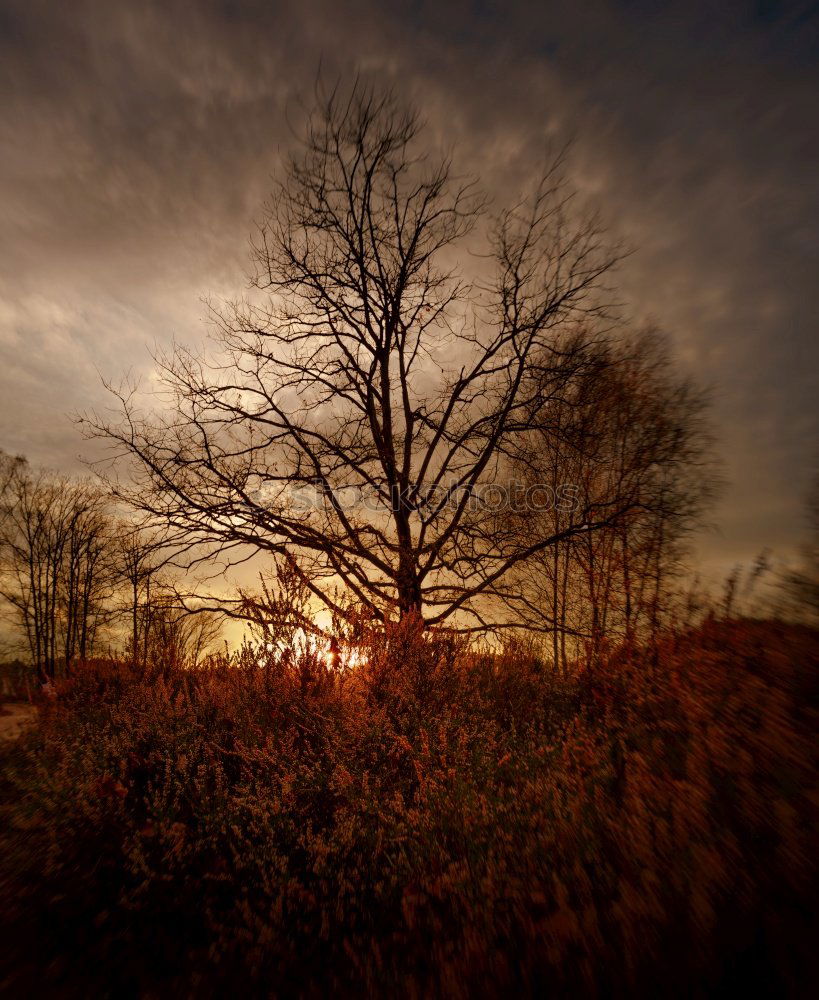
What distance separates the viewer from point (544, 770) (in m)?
4.04

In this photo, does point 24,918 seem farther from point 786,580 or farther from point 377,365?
point 377,365

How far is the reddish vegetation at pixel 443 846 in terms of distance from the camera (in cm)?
216

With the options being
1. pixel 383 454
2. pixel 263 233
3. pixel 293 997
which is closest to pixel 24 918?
pixel 293 997

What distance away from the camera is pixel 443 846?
328 centimetres

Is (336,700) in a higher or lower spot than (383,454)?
lower

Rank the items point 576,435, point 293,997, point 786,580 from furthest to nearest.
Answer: point 576,435 → point 786,580 → point 293,997

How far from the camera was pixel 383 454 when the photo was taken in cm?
1012

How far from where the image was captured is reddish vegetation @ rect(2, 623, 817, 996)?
216 cm

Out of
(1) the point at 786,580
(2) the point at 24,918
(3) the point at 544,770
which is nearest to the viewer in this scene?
(2) the point at 24,918

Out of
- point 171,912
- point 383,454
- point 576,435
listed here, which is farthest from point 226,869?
point 576,435

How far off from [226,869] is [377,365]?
9.84 m

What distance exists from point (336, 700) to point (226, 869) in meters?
2.27

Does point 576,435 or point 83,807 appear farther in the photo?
point 576,435

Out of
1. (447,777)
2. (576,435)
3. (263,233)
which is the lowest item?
(447,777)
